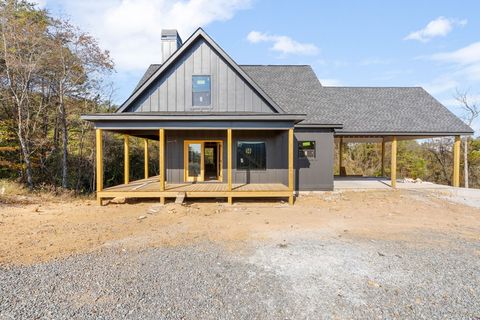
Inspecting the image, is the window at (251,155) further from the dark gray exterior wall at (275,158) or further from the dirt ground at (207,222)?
the dirt ground at (207,222)

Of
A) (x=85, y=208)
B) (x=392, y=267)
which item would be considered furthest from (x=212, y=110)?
(x=392, y=267)

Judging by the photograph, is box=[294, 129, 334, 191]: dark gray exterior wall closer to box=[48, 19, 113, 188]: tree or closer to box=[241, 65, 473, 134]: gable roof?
box=[241, 65, 473, 134]: gable roof

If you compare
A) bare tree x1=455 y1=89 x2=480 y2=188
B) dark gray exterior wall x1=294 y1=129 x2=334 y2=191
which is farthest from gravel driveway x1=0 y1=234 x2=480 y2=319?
bare tree x1=455 y1=89 x2=480 y2=188

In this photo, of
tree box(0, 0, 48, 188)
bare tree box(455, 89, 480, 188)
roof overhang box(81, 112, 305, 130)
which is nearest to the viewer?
roof overhang box(81, 112, 305, 130)

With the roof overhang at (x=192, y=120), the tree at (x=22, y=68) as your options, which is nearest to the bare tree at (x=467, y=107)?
the roof overhang at (x=192, y=120)

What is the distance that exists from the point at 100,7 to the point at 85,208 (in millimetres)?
9812

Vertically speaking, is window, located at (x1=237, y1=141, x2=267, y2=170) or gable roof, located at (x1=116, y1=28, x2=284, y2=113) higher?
gable roof, located at (x1=116, y1=28, x2=284, y2=113)

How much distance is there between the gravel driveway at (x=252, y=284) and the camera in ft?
9.61

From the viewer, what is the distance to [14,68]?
12.3 m

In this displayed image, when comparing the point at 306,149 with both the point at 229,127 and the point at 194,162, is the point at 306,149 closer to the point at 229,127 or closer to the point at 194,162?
the point at 229,127

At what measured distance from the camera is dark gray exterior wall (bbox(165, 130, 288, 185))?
A: 11.2 metres

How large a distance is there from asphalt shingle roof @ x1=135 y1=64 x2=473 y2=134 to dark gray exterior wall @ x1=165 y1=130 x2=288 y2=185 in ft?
5.56

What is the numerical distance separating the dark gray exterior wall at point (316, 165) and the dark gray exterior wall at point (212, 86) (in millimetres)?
2405

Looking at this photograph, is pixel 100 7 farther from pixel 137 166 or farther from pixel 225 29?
pixel 137 166
